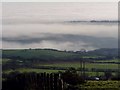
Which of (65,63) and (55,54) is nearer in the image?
(65,63)

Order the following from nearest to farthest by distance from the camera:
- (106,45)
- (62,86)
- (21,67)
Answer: (62,86), (21,67), (106,45)

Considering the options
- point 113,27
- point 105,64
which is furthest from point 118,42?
point 105,64

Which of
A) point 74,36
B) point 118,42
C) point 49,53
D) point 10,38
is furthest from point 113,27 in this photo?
point 10,38

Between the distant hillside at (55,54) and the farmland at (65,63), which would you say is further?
the distant hillside at (55,54)

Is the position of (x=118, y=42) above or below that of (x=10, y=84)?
above

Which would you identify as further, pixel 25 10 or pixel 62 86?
pixel 25 10

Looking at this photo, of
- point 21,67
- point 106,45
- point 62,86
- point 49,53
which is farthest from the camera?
point 49,53

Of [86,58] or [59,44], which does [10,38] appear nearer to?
[59,44]

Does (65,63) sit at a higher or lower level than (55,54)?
lower

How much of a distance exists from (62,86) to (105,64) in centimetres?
362

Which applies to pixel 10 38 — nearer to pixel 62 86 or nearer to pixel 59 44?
pixel 59 44

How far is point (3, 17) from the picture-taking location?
9.02 m

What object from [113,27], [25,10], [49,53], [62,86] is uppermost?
[25,10]

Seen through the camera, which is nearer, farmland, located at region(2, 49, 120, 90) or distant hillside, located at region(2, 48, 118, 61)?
farmland, located at region(2, 49, 120, 90)
